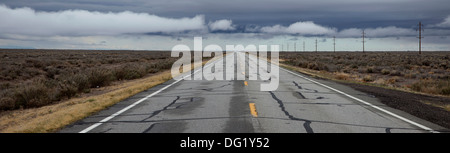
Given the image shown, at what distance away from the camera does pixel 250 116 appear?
28.2 feet

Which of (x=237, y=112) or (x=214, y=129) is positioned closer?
(x=214, y=129)

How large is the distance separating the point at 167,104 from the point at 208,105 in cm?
134

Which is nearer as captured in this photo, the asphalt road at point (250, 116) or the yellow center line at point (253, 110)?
the asphalt road at point (250, 116)

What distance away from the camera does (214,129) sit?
23.1 feet

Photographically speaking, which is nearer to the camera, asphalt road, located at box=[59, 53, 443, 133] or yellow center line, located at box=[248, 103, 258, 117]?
Result: asphalt road, located at box=[59, 53, 443, 133]

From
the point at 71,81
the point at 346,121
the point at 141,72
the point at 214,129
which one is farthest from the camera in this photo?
the point at 141,72

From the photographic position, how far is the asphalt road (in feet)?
23.7

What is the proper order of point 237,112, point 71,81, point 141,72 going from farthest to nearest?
point 141,72 < point 71,81 < point 237,112

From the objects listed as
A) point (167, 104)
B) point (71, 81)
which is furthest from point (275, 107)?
point (71, 81)

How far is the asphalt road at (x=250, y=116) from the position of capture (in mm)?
7230

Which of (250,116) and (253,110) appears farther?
(253,110)
